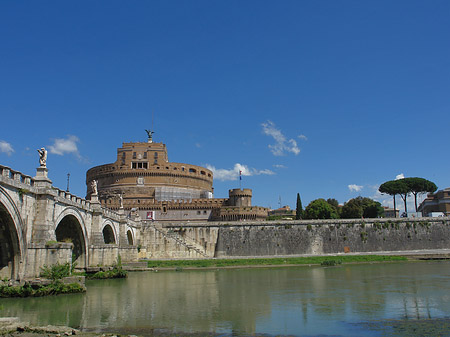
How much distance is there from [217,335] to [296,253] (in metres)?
42.1

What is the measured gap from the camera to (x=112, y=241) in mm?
37375

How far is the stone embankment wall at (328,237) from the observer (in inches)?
2025

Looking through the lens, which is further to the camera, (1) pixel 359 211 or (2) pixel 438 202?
(2) pixel 438 202

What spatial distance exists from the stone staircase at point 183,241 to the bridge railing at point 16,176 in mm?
30081

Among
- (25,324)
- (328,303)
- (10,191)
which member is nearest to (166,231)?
(10,191)

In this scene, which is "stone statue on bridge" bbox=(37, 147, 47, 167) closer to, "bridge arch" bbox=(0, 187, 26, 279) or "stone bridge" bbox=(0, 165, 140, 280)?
"stone bridge" bbox=(0, 165, 140, 280)

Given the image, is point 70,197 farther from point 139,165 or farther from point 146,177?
point 139,165

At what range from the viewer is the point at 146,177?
76.3 metres

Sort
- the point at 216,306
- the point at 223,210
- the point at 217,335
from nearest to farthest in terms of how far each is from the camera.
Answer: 1. the point at 217,335
2. the point at 216,306
3. the point at 223,210

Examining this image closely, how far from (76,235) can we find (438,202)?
73.4m

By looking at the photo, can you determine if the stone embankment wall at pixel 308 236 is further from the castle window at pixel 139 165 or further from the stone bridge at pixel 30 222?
the castle window at pixel 139 165

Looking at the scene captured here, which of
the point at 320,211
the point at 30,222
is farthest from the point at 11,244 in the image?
the point at 320,211

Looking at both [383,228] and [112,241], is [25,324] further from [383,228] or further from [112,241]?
[383,228]

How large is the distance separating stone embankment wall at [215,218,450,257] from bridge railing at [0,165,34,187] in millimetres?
34666
